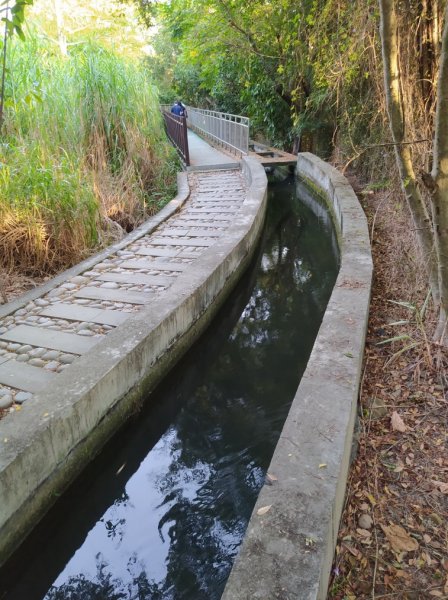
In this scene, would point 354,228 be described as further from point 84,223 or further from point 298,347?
point 84,223

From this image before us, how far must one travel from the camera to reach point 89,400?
120 inches

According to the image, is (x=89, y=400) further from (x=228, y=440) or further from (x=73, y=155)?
(x=73, y=155)

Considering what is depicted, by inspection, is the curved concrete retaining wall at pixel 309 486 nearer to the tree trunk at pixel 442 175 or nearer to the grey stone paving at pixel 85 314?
the tree trunk at pixel 442 175

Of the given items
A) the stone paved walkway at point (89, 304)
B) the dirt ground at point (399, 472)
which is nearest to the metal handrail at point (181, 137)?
the stone paved walkway at point (89, 304)

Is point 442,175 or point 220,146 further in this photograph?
point 220,146

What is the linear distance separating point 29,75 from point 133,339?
5400 mm

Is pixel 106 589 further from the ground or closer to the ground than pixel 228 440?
closer to the ground

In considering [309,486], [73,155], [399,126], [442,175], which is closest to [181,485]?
[309,486]

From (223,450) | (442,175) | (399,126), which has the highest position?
(399,126)

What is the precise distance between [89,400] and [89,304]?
5.70 feet

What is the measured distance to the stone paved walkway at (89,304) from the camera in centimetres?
346

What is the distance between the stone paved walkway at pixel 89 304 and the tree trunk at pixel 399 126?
263 centimetres

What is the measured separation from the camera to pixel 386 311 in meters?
4.27

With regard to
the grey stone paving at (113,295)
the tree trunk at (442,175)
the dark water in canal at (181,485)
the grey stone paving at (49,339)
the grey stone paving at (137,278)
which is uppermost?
the tree trunk at (442,175)
